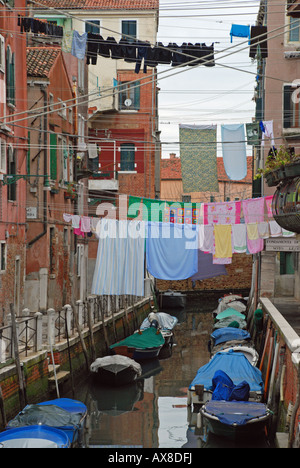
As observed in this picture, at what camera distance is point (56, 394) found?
52.5 feet

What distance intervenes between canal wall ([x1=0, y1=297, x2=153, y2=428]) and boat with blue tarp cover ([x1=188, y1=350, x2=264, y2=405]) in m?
3.01

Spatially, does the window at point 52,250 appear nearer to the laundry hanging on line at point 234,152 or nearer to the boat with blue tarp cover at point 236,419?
the laundry hanging on line at point 234,152

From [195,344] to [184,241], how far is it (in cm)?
568

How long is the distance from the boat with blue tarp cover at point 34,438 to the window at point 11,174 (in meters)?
8.66

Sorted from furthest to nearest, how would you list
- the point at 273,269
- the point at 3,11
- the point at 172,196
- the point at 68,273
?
the point at 172,196 → the point at 68,273 → the point at 273,269 → the point at 3,11

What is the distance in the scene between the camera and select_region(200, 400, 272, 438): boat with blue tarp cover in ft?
41.4

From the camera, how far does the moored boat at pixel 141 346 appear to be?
2194 centimetres

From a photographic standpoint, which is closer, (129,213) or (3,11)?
(3,11)

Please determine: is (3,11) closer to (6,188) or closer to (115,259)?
(6,188)

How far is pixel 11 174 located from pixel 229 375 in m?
7.41

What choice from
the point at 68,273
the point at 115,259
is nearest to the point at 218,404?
the point at 115,259

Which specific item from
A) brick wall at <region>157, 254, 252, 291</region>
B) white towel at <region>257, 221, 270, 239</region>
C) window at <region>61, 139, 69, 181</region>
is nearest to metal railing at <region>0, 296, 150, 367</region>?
window at <region>61, 139, 69, 181</region>

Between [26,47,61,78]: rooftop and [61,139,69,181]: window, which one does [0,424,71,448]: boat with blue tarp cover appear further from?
[61,139,69,181]: window

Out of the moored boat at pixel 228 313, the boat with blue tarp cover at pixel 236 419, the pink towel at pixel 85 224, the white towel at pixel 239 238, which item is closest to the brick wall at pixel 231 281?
the moored boat at pixel 228 313
